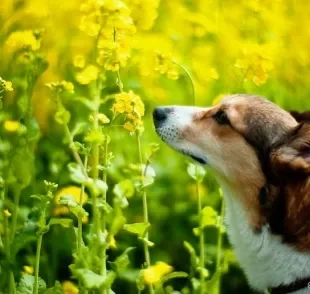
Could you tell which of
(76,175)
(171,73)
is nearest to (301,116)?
(171,73)

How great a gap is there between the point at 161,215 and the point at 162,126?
2.51ft

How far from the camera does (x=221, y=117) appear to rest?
3715 mm

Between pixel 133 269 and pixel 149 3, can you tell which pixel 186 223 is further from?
pixel 149 3

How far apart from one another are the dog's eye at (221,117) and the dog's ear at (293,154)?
27cm

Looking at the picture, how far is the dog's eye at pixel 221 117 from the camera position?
12.1 ft

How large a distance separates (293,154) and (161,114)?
2.04ft

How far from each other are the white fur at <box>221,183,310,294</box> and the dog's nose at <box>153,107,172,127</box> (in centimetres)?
36

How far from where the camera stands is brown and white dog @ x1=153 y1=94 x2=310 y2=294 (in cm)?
334

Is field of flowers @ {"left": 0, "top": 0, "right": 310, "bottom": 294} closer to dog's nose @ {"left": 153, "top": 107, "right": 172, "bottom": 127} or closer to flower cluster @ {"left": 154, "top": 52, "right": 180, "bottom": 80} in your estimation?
flower cluster @ {"left": 154, "top": 52, "right": 180, "bottom": 80}

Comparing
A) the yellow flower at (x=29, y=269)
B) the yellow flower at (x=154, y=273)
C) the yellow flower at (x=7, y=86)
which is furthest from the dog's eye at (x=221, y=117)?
the yellow flower at (x=29, y=269)

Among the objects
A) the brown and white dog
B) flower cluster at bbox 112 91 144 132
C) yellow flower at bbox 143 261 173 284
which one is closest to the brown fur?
the brown and white dog

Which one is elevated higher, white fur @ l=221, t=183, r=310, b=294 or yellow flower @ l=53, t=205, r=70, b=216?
white fur @ l=221, t=183, r=310, b=294

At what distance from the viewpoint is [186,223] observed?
4.45m

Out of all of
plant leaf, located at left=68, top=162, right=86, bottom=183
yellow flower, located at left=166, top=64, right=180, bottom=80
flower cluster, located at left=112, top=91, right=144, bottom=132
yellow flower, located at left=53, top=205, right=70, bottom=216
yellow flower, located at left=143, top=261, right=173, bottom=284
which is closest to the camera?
plant leaf, located at left=68, top=162, right=86, bottom=183
